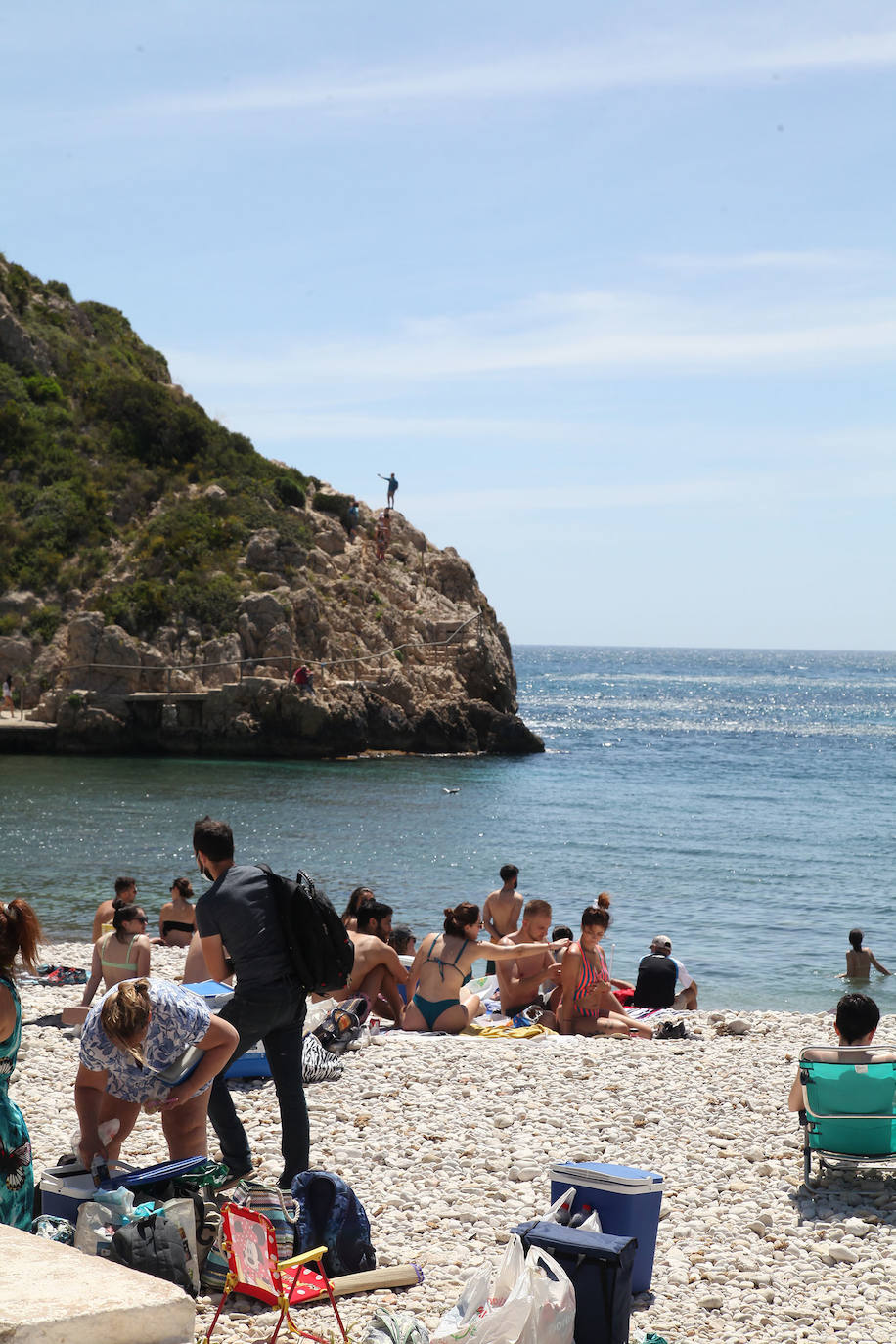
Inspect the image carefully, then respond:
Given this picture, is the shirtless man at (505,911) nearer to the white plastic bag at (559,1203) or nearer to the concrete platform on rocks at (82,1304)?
the white plastic bag at (559,1203)

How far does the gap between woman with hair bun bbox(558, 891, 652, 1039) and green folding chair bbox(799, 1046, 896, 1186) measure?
11.1ft

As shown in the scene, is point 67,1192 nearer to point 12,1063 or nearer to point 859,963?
point 12,1063

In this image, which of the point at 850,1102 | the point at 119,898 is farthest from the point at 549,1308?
the point at 119,898

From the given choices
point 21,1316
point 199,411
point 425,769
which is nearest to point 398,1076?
point 21,1316

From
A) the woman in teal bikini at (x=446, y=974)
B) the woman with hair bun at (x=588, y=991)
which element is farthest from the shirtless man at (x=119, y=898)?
the woman with hair bun at (x=588, y=991)

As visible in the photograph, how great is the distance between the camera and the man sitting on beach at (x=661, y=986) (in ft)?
37.2

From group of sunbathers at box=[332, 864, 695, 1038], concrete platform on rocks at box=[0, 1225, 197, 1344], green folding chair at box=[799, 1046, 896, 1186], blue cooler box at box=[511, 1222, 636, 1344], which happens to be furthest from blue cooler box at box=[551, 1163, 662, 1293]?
group of sunbathers at box=[332, 864, 695, 1038]

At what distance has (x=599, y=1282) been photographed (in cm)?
417

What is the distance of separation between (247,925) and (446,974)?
3.90m

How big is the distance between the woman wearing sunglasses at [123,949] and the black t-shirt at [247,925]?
10.5ft

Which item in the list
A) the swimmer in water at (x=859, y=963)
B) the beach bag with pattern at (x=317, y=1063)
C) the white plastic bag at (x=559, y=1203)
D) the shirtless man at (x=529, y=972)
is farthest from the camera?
the swimmer in water at (x=859, y=963)

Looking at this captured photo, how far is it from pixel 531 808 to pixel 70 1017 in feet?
77.8

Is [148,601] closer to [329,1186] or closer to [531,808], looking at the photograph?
[531,808]

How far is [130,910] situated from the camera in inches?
336
